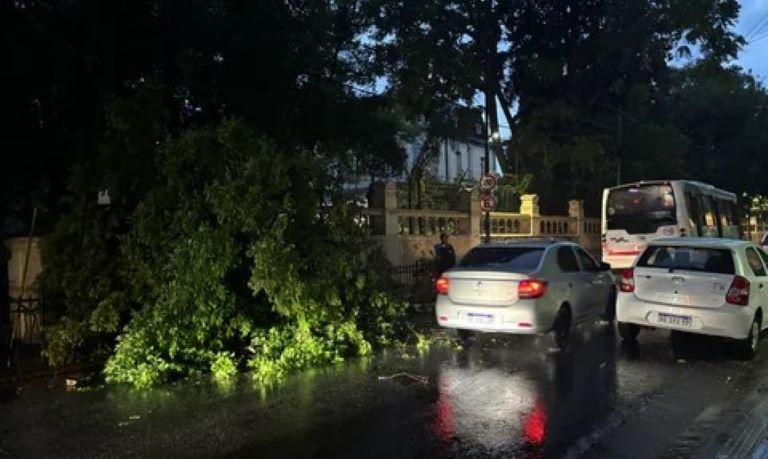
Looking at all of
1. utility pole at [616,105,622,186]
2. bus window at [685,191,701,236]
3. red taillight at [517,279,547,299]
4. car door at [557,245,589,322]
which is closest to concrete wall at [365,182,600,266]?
utility pole at [616,105,622,186]

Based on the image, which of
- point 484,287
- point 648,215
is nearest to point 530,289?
point 484,287

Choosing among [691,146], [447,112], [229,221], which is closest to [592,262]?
[229,221]

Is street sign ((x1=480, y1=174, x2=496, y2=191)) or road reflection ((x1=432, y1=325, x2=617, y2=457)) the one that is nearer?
road reflection ((x1=432, y1=325, x2=617, y2=457))

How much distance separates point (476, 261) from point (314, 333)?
2.63 metres

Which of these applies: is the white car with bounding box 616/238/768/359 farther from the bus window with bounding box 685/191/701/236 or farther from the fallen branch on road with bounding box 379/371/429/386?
the bus window with bounding box 685/191/701/236

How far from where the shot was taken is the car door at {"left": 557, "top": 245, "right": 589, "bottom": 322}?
10562 mm

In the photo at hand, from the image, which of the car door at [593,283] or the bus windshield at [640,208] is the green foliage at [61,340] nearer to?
the car door at [593,283]

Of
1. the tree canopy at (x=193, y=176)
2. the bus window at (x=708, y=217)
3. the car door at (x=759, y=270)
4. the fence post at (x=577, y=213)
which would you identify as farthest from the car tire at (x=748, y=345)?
the fence post at (x=577, y=213)

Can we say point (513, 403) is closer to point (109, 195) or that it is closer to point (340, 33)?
point (109, 195)

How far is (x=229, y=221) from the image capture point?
9.25 meters

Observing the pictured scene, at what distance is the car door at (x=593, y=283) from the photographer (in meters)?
11.3

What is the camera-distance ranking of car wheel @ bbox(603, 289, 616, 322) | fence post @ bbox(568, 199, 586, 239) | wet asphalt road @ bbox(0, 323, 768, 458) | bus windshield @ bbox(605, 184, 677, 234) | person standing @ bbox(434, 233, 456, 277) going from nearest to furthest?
wet asphalt road @ bbox(0, 323, 768, 458), car wheel @ bbox(603, 289, 616, 322), person standing @ bbox(434, 233, 456, 277), bus windshield @ bbox(605, 184, 677, 234), fence post @ bbox(568, 199, 586, 239)

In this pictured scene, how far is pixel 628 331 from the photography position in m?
10.9

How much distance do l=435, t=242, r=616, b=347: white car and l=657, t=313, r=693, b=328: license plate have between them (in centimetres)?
126
